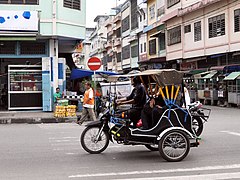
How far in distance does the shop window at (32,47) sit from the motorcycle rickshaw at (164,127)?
12.6m

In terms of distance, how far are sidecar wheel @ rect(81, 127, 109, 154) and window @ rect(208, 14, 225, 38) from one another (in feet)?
76.1

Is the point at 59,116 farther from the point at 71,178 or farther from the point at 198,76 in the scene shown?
the point at 198,76

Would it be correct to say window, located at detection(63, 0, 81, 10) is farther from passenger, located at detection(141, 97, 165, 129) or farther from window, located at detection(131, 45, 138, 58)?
window, located at detection(131, 45, 138, 58)

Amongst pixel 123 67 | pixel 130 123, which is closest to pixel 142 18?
pixel 123 67

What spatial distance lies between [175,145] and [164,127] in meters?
0.44

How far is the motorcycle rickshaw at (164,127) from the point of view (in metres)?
8.16

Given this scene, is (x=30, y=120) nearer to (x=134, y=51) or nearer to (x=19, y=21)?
(x=19, y=21)

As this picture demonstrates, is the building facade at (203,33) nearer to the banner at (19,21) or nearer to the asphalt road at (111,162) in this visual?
the banner at (19,21)

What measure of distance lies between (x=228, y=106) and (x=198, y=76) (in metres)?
5.37

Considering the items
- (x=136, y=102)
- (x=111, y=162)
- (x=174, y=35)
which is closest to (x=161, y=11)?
(x=174, y=35)

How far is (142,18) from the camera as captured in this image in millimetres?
50031

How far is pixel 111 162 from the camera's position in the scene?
8.13m

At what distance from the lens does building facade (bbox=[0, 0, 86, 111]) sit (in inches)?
761

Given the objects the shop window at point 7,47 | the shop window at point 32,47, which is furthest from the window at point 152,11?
the shop window at point 7,47
